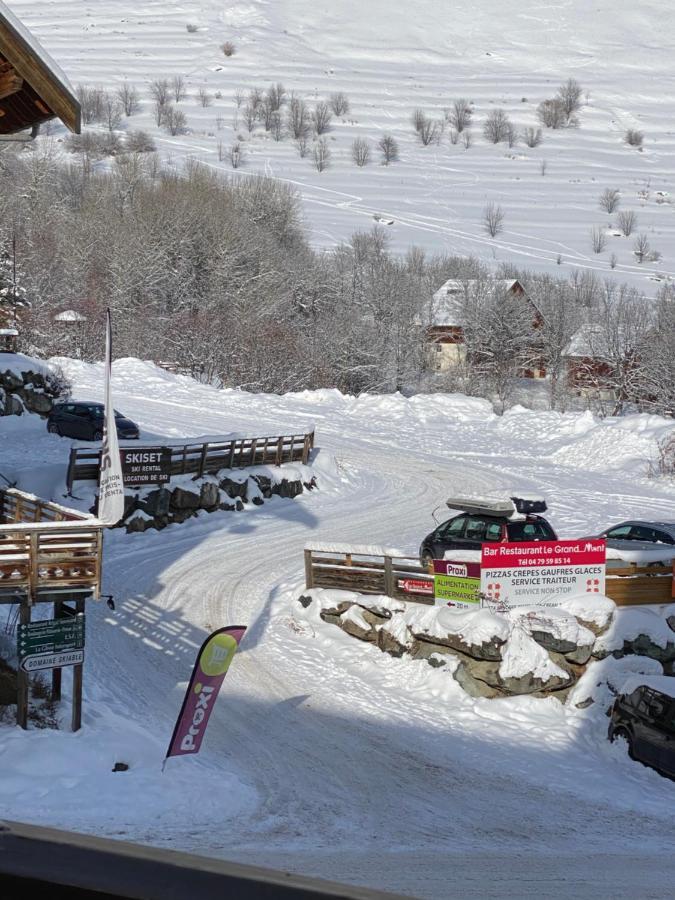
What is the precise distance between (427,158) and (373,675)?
437 ft

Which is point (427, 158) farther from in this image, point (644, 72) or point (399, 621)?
point (399, 621)

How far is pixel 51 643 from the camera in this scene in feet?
49.7

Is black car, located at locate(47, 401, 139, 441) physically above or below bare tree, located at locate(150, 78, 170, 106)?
below

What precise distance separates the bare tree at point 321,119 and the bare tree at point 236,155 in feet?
60.7

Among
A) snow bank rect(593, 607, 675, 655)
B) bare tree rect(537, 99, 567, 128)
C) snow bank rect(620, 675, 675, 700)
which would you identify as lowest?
snow bank rect(620, 675, 675, 700)

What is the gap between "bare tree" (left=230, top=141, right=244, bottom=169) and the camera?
12707 cm

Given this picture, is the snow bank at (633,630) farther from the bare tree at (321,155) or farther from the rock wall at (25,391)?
the bare tree at (321,155)

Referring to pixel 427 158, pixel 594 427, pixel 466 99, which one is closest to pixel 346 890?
pixel 594 427

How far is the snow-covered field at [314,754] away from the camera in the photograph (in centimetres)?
1287

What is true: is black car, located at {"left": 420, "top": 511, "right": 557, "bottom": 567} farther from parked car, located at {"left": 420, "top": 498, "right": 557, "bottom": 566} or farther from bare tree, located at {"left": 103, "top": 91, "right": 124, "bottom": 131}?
bare tree, located at {"left": 103, "top": 91, "right": 124, "bottom": 131}

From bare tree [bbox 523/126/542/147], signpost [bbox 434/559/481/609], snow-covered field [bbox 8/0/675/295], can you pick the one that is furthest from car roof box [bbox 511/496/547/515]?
bare tree [bbox 523/126/542/147]

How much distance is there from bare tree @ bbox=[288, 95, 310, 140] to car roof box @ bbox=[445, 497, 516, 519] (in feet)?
449

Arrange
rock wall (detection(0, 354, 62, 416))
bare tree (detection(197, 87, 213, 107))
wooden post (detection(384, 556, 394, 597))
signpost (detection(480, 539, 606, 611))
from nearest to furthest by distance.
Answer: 1. signpost (detection(480, 539, 606, 611))
2. wooden post (detection(384, 556, 394, 597))
3. rock wall (detection(0, 354, 62, 416))
4. bare tree (detection(197, 87, 213, 107))

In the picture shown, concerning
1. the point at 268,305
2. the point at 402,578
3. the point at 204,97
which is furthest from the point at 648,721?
the point at 204,97
